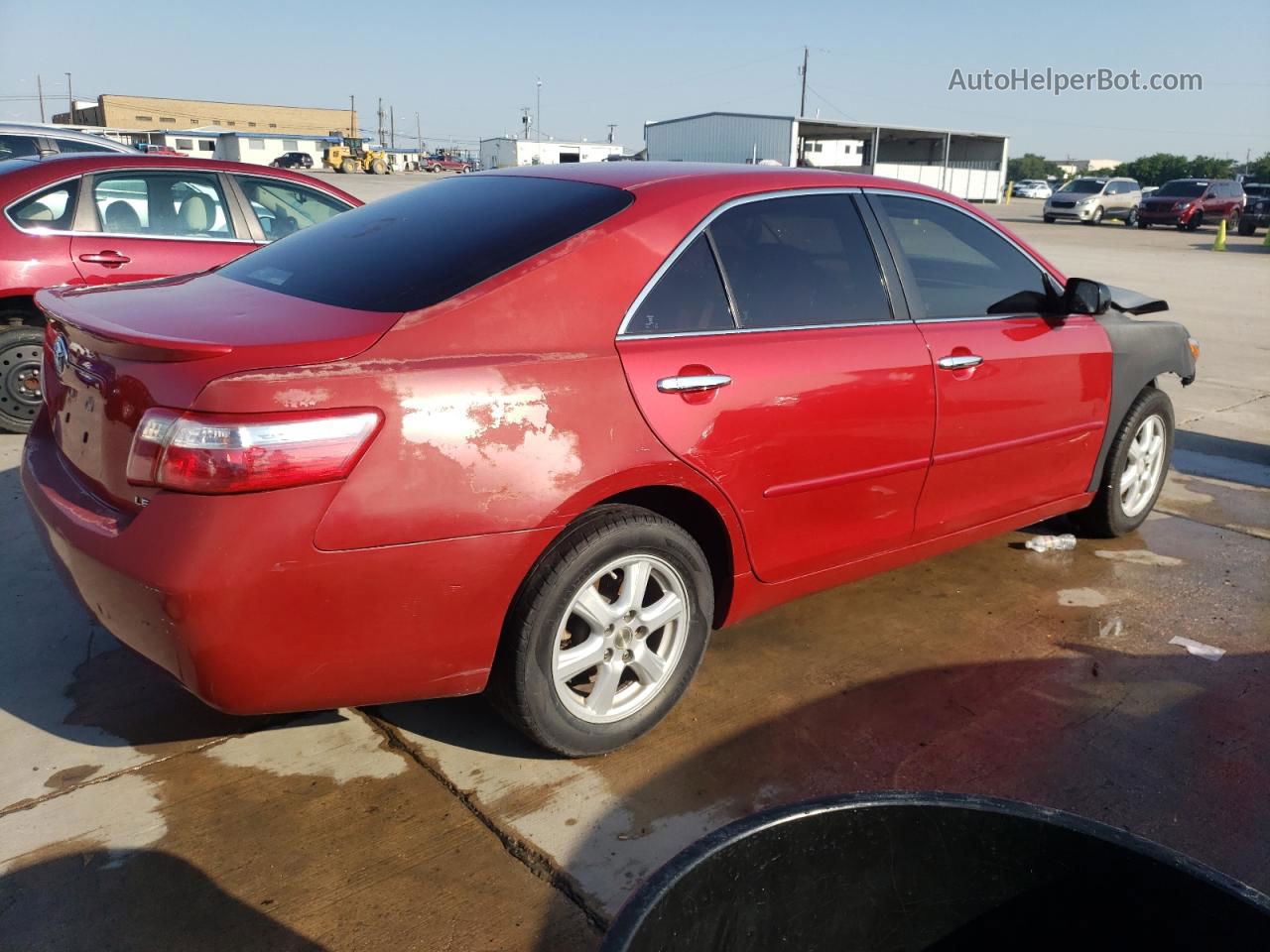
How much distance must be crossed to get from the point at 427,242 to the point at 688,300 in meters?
0.80

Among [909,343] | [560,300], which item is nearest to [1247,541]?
[909,343]

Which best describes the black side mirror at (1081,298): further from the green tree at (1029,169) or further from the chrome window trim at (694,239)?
the green tree at (1029,169)

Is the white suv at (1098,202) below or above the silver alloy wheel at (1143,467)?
above

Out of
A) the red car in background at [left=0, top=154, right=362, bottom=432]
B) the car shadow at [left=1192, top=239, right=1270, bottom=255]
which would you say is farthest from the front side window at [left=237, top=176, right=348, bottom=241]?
the car shadow at [left=1192, top=239, right=1270, bottom=255]

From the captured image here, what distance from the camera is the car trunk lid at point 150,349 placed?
96.0 inches

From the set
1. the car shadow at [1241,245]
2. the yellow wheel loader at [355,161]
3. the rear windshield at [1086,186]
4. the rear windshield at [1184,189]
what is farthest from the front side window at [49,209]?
the yellow wheel loader at [355,161]

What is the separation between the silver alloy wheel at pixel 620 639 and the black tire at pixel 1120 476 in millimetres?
2584

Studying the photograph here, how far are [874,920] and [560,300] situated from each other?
6.29 feet

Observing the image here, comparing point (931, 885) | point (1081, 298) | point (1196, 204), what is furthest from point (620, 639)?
point (1196, 204)

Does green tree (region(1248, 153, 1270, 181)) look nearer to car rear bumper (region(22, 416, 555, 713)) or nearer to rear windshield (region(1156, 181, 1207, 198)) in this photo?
rear windshield (region(1156, 181, 1207, 198))

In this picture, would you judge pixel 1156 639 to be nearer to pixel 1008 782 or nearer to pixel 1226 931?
pixel 1008 782

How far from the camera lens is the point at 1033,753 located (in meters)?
3.10

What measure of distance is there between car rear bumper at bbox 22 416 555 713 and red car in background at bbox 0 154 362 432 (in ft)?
12.2

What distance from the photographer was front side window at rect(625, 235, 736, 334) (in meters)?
2.99
